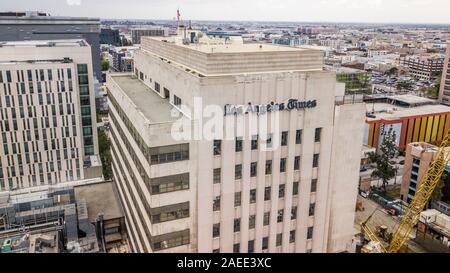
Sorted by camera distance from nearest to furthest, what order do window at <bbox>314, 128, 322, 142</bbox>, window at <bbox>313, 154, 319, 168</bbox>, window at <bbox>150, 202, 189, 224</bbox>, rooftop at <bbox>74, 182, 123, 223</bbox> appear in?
window at <bbox>150, 202, 189, 224</bbox>, window at <bbox>314, 128, 322, 142</bbox>, window at <bbox>313, 154, 319, 168</bbox>, rooftop at <bbox>74, 182, 123, 223</bbox>

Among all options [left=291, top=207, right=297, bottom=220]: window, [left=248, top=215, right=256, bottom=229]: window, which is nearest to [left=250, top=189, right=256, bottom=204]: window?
[left=248, top=215, right=256, bottom=229]: window

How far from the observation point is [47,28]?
184750mm

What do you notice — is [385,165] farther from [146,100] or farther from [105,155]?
[105,155]

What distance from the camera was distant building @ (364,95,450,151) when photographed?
105500mm

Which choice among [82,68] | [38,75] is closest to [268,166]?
[38,75]

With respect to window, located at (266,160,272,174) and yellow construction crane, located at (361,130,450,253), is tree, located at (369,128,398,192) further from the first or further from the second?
window, located at (266,160,272,174)

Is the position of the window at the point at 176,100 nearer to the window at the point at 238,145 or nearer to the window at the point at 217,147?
the window at the point at 217,147

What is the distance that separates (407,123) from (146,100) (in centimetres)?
8660

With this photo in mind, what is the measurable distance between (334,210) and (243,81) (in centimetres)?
1916

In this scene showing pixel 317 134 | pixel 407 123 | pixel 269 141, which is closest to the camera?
pixel 269 141

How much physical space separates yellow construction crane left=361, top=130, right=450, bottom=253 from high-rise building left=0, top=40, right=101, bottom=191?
55491 mm

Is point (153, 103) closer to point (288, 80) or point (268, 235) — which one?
point (288, 80)

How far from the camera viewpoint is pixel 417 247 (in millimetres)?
64500
